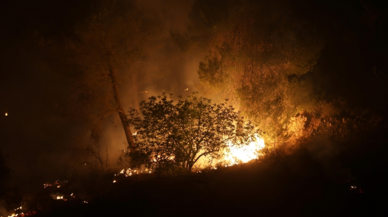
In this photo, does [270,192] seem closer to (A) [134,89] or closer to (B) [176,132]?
(B) [176,132]

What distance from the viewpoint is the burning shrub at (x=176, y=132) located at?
909 centimetres

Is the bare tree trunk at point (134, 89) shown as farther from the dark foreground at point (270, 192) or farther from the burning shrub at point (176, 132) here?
the dark foreground at point (270, 192)

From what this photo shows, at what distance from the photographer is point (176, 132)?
923 centimetres

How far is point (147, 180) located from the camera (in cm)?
905

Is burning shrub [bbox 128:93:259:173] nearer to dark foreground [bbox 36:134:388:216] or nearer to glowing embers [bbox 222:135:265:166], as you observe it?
dark foreground [bbox 36:134:388:216]

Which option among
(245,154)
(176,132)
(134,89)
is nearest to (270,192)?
(176,132)

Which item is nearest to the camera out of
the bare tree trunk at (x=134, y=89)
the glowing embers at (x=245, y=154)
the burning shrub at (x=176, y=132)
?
the burning shrub at (x=176, y=132)

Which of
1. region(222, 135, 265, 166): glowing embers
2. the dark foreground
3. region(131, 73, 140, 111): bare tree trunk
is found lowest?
the dark foreground

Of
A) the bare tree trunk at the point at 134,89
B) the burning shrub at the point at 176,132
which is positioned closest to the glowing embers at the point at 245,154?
the burning shrub at the point at 176,132

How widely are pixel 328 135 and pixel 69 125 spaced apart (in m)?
15.5

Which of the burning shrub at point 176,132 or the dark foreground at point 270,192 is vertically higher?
the burning shrub at point 176,132

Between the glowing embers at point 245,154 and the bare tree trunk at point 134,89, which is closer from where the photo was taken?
the glowing embers at point 245,154

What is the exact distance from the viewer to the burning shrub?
9094 mm

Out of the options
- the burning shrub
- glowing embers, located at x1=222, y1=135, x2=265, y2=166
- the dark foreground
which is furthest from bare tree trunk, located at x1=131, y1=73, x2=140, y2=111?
the dark foreground
